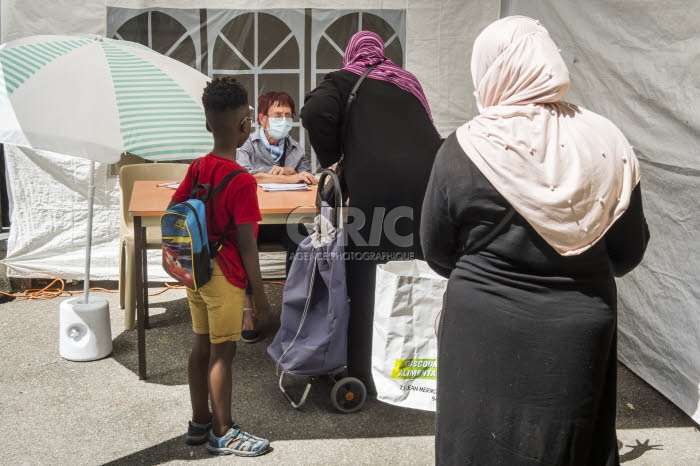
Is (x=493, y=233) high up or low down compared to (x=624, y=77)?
down

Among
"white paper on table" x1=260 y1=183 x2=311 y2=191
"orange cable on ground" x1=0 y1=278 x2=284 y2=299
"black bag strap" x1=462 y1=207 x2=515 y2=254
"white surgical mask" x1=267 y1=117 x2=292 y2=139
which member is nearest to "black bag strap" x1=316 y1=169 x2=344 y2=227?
"white paper on table" x1=260 y1=183 x2=311 y2=191

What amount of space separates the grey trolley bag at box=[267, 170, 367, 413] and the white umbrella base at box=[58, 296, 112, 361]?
1.36 meters

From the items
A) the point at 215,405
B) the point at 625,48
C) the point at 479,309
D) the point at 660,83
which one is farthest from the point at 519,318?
the point at 625,48

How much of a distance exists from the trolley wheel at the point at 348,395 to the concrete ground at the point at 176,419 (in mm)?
47

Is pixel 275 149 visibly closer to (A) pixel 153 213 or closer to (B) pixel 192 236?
(A) pixel 153 213

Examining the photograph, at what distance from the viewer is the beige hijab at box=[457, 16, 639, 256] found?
1788 millimetres

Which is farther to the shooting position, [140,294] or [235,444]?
[140,294]

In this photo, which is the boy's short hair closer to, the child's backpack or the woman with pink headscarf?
the woman with pink headscarf

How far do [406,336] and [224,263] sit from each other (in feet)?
2.76

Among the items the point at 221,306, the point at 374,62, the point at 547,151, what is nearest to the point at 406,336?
the point at 221,306

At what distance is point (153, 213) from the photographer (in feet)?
12.8

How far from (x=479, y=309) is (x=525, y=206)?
0.33 metres

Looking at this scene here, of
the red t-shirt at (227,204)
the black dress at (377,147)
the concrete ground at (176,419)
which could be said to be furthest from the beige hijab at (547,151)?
the concrete ground at (176,419)

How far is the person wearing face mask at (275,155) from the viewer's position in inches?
193
